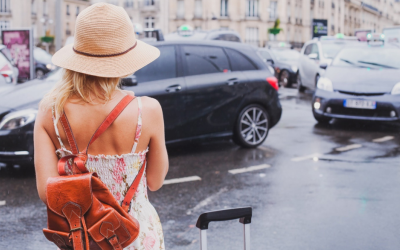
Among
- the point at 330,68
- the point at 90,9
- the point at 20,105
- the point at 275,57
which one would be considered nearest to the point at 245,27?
the point at 275,57

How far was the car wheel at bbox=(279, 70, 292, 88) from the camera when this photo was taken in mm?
21422

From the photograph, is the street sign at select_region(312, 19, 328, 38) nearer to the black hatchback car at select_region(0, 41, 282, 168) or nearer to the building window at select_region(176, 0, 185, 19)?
the building window at select_region(176, 0, 185, 19)

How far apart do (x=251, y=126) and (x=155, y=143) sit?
20.6ft

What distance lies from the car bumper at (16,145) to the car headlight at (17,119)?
0.18 ft

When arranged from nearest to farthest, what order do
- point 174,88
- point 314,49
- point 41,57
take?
1. point 174,88
2. point 314,49
3. point 41,57

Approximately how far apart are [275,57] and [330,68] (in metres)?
11.8

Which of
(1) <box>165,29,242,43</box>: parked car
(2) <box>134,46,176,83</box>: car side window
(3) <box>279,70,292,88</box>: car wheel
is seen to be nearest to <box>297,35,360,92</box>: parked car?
(1) <box>165,29,242,43</box>: parked car

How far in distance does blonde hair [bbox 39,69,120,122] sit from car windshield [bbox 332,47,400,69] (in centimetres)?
978

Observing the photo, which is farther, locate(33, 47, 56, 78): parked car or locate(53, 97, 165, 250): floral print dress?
locate(33, 47, 56, 78): parked car

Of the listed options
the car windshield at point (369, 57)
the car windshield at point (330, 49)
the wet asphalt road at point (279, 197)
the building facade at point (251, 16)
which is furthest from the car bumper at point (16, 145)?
the building facade at point (251, 16)

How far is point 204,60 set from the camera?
8000mm

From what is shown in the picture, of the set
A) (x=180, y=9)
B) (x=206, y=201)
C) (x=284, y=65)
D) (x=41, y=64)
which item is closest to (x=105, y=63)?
(x=206, y=201)

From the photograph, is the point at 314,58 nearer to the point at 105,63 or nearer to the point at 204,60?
the point at 204,60

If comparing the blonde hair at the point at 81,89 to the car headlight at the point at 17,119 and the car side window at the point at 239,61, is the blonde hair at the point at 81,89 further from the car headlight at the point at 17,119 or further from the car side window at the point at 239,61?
the car side window at the point at 239,61
